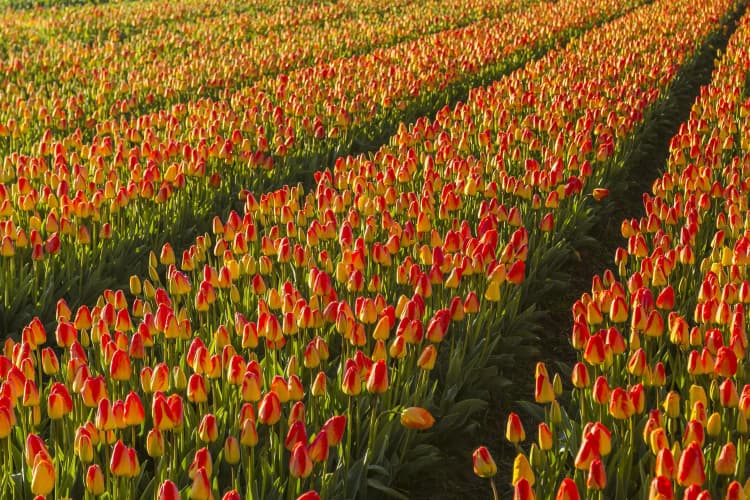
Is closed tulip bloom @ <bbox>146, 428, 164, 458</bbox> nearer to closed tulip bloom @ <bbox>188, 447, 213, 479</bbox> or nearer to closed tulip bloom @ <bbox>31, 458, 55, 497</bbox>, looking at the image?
closed tulip bloom @ <bbox>188, 447, 213, 479</bbox>

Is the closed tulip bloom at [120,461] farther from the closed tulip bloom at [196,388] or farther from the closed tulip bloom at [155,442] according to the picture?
the closed tulip bloom at [196,388]

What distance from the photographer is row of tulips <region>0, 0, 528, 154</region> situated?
30.0 ft

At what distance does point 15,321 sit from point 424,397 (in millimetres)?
2304

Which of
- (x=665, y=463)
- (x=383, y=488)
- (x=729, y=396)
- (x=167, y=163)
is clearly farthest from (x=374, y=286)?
(x=167, y=163)

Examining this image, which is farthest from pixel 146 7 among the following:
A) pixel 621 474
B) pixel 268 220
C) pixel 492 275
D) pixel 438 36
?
pixel 621 474

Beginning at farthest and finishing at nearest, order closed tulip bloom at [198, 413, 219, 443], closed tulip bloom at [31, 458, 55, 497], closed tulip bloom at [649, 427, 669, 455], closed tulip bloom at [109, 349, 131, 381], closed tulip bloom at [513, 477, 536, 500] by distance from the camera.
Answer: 1. closed tulip bloom at [109, 349, 131, 381]
2. closed tulip bloom at [198, 413, 219, 443]
3. closed tulip bloom at [649, 427, 669, 455]
4. closed tulip bloom at [31, 458, 55, 497]
5. closed tulip bloom at [513, 477, 536, 500]

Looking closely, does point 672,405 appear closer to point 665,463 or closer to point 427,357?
point 665,463

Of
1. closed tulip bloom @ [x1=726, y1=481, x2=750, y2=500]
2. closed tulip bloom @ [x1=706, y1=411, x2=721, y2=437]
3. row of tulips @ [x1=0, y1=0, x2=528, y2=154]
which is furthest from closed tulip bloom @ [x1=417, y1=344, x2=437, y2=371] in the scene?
row of tulips @ [x1=0, y1=0, x2=528, y2=154]

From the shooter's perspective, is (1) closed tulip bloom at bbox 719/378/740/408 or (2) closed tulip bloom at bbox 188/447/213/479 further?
(1) closed tulip bloom at bbox 719/378/740/408

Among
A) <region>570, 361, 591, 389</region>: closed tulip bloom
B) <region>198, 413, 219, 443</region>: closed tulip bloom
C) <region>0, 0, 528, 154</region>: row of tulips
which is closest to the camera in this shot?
<region>198, 413, 219, 443</region>: closed tulip bloom

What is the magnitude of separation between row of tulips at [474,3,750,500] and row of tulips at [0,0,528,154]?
526cm

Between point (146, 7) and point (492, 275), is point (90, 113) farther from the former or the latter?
point (146, 7)

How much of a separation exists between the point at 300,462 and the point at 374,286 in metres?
1.57

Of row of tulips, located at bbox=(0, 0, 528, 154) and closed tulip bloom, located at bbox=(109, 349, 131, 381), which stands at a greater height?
closed tulip bloom, located at bbox=(109, 349, 131, 381)
